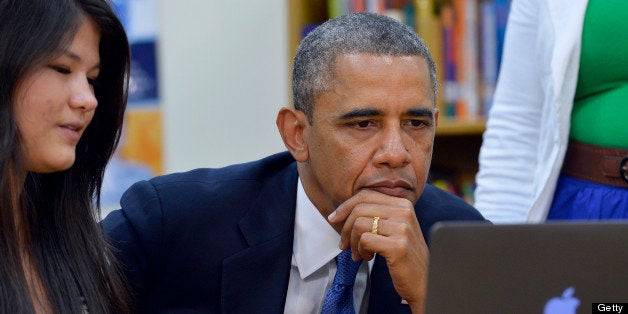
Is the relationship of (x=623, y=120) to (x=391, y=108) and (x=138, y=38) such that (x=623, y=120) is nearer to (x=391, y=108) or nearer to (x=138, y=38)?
(x=391, y=108)

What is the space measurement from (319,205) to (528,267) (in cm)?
71

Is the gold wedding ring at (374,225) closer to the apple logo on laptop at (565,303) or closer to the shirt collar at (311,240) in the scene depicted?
the shirt collar at (311,240)

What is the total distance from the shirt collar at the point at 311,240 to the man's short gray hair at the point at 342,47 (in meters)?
0.18

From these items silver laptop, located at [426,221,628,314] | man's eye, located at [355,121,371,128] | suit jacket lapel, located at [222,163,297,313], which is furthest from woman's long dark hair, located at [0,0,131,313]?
silver laptop, located at [426,221,628,314]

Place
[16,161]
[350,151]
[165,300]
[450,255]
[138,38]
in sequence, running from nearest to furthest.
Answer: [450,255] < [16,161] < [350,151] < [165,300] < [138,38]

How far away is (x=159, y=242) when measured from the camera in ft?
5.07

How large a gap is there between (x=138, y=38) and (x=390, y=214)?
6.53 ft

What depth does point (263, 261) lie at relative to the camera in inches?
60.3

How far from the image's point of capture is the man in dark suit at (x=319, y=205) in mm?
1392

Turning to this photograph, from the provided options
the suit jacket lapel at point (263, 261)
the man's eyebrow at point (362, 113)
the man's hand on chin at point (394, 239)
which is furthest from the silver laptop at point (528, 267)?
the suit jacket lapel at point (263, 261)

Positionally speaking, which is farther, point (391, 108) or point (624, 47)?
point (624, 47)

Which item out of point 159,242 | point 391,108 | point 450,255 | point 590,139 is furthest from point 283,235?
point 450,255

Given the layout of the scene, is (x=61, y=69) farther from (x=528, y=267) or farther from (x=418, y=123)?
(x=528, y=267)

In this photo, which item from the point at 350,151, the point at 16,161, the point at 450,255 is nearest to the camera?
the point at 450,255
